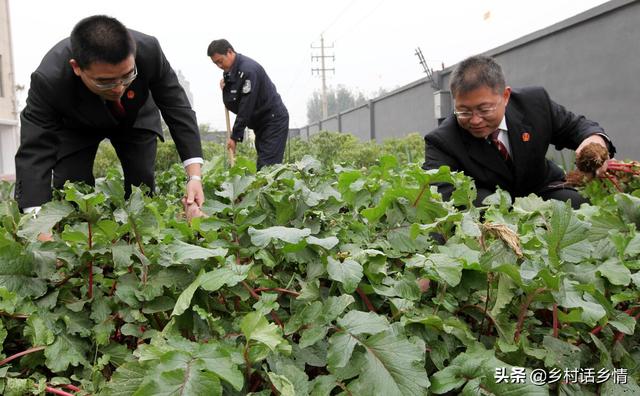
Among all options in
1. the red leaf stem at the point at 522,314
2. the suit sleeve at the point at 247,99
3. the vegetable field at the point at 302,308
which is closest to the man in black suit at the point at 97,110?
the vegetable field at the point at 302,308

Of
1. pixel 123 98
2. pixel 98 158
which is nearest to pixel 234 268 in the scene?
pixel 123 98

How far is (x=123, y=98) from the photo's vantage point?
9.57ft

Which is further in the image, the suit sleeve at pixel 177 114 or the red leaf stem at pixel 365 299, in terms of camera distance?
the suit sleeve at pixel 177 114

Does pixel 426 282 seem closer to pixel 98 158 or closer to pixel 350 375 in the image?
pixel 350 375

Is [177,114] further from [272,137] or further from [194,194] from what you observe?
[272,137]

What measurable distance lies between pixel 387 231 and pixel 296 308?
0.36 meters

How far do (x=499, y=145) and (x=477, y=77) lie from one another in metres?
0.54

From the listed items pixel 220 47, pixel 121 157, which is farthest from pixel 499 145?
pixel 220 47

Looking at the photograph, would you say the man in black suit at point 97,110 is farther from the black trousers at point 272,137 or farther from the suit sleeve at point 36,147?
the black trousers at point 272,137

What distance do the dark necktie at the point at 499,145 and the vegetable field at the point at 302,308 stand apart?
1913 mm

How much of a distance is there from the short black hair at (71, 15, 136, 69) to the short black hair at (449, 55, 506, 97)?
4.77ft

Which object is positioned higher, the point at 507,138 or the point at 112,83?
the point at 112,83

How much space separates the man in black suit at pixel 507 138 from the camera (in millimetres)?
2766

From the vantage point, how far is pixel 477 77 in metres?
2.62
